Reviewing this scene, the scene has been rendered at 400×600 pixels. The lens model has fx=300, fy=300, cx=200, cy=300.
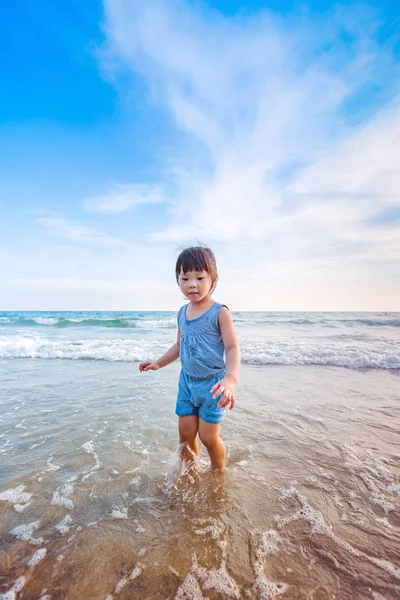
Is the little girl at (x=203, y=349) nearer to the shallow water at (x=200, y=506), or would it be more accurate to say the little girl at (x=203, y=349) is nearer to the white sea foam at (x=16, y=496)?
the shallow water at (x=200, y=506)

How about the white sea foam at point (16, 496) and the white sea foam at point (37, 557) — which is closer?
the white sea foam at point (37, 557)

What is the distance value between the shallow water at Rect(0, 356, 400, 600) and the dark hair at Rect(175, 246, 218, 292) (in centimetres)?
174

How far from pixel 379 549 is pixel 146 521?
1.43m

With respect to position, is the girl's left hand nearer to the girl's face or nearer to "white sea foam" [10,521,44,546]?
the girl's face

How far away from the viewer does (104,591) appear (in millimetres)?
1495

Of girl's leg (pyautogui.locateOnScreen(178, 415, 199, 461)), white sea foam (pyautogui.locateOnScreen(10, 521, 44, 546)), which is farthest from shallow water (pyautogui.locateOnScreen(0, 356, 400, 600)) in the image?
girl's leg (pyautogui.locateOnScreen(178, 415, 199, 461))

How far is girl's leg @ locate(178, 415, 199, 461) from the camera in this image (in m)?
2.57

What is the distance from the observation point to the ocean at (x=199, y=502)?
5.09 ft

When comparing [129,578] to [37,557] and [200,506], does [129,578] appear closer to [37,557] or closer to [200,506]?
[37,557]

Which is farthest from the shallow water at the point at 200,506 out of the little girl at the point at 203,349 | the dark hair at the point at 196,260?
the dark hair at the point at 196,260

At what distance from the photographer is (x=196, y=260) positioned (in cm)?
242

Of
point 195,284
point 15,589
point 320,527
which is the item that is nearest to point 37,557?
point 15,589

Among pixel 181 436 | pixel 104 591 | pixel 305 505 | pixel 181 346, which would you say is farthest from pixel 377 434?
pixel 104 591

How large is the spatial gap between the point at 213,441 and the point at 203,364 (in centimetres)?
64
